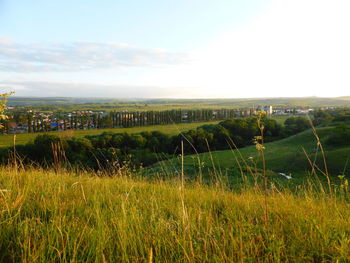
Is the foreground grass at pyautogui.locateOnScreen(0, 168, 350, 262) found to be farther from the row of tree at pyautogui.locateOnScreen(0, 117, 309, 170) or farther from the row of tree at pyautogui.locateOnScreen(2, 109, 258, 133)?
the row of tree at pyautogui.locateOnScreen(2, 109, 258, 133)

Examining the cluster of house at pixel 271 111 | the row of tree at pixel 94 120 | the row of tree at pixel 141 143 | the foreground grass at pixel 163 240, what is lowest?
the row of tree at pixel 141 143

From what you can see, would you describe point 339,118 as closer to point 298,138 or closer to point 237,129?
point 298,138

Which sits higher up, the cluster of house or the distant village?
the cluster of house

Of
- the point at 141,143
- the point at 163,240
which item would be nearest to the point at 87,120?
the point at 141,143

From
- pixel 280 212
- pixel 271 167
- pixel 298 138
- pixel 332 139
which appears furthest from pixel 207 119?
pixel 280 212

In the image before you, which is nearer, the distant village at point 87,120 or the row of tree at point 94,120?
the distant village at point 87,120

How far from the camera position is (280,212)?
132 inches

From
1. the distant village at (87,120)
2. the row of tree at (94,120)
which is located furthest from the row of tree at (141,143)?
the row of tree at (94,120)

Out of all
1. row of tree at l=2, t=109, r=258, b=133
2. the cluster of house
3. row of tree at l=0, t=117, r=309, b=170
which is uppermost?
the cluster of house

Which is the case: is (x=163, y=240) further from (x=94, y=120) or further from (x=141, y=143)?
(x=94, y=120)

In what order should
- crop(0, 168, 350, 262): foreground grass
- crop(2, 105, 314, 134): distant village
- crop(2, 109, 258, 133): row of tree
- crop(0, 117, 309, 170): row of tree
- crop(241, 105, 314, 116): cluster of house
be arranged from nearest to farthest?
crop(0, 168, 350, 262): foreground grass
crop(241, 105, 314, 116): cluster of house
crop(0, 117, 309, 170): row of tree
crop(2, 105, 314, 134): distant village
crop(2, 109, 258, 133): row of tree

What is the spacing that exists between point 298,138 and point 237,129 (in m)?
16.0

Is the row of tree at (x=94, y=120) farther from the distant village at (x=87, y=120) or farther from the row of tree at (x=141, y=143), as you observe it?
the row of tree at (x=141, y=143)

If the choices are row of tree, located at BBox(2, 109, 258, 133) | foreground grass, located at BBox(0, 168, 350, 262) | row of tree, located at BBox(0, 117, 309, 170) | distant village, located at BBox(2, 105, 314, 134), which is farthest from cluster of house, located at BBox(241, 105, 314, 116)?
row of tree, located at BBox(2, 109, 258, 133)
